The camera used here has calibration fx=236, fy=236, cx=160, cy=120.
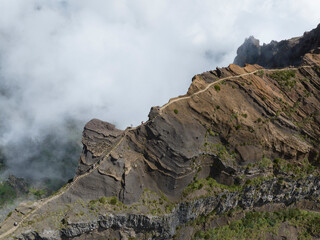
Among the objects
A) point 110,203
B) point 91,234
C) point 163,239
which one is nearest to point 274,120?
point 163,239

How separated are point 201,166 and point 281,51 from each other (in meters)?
86.7

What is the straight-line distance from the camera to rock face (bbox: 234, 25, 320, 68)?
309ft

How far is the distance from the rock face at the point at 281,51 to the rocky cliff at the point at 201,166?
90.2ft

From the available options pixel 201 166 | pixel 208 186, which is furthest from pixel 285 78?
pixel 208 186

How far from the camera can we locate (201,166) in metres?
60.0

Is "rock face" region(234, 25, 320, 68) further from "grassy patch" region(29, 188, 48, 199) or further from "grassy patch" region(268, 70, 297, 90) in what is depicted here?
"grassy patch" region(29, 188, 48, 199)

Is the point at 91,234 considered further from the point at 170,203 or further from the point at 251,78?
the point at 251,78

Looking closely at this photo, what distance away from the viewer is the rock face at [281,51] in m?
94.3

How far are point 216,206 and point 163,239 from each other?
15.9 meters

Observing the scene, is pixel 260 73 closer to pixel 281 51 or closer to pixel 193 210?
pixel 193 210

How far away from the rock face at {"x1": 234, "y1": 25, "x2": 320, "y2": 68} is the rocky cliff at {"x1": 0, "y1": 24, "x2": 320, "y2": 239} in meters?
27.5

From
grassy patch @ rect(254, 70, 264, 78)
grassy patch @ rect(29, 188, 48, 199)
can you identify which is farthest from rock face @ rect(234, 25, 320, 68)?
grassy patch @ rect(29, 188, 48, 199)

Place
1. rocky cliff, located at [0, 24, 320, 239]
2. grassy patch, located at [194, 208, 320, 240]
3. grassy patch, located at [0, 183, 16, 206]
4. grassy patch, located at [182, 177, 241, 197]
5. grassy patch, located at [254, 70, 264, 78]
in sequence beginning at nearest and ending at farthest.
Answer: rocky cliff, located at [0, 24, 320, 239], grassy patch, located at [182, 177, 241, 197], grassy patch, located at [194, 208, 320, 240], grassy patch, located at [254, 70, 264, 78], grassy patch, located at [0, 183, 16, 206]

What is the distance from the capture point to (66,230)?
165ft
